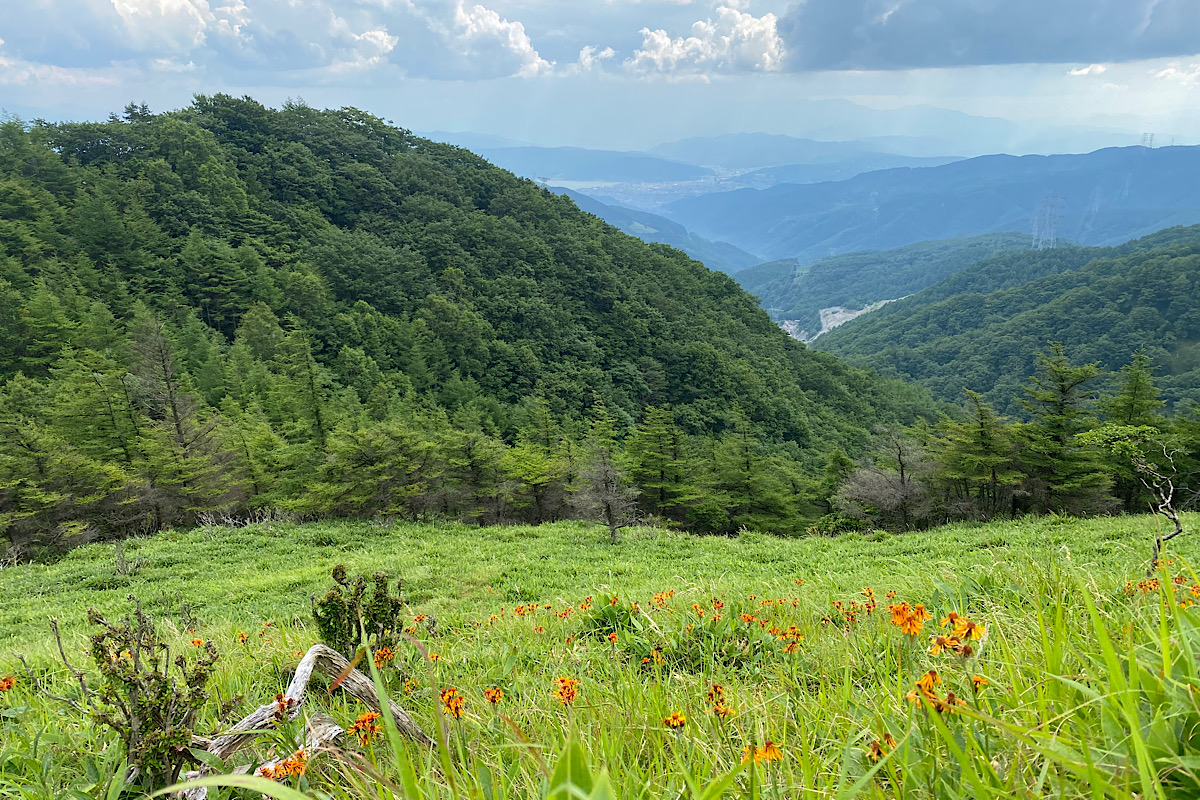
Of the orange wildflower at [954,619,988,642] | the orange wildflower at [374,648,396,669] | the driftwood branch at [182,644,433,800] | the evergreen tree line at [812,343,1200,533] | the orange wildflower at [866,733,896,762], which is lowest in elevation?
the evergreen tree line at [812,343,1200,533]

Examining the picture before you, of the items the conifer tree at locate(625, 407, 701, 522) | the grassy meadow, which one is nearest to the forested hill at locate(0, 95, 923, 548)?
the conifer tree at locate(625, 407, 701, 522)

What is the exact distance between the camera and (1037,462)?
17062 millimetres

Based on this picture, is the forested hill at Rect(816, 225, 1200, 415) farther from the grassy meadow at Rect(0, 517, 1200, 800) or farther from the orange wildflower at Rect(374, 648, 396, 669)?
the orange wildflower at Rect(374, 648, 396, 669)

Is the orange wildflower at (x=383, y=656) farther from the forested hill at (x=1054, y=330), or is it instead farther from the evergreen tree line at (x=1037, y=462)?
the forested hill at (x=1054, y=330)

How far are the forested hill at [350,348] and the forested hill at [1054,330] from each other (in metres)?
37.6

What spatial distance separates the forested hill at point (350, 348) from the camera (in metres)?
18.5

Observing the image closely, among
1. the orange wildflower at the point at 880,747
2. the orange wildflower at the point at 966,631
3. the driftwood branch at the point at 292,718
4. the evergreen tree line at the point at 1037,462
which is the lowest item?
the evergreen tree line at the point at 1037,462

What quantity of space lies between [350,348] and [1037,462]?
39211 mm

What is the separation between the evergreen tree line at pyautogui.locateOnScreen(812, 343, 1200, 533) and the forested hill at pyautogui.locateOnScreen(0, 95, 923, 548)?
426 centimetres

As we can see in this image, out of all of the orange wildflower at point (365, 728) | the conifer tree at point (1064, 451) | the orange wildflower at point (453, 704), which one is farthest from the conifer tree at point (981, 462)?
the orange wildflower at point (365, 728)

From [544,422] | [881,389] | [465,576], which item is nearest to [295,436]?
[544,422]

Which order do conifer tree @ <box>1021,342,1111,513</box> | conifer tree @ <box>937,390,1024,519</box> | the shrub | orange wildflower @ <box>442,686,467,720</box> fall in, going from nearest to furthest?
orange wildflower @ <box>442,686,467,720</box>, the shrub, conifer tree @ <box>1021,342,1111,513</box>, conifer tree @ <box>937,390,1024,519</box>

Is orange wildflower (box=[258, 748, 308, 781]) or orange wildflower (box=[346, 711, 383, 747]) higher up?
orange wildflower (box=[258, 748, 308, 781])

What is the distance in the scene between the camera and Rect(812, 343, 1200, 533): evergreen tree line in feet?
54.8
